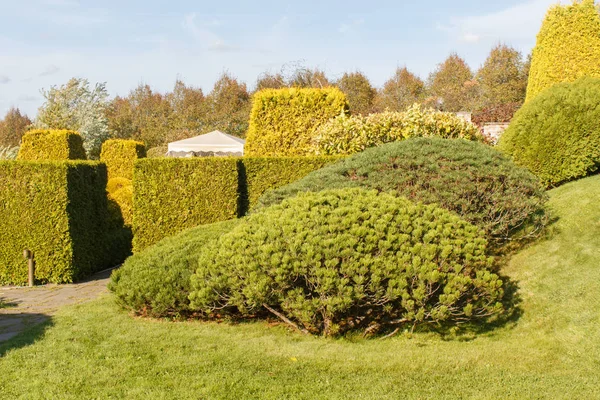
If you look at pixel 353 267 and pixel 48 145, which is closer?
pixel 353 267

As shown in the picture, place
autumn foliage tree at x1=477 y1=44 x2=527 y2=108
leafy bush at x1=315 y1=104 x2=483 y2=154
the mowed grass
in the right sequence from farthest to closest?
autumn foliage tree at x1=477 y1=44 x2=527 y2=108 < leafy bush at x1=315 y1=104 x2=483 y2=154 < the mowed grass

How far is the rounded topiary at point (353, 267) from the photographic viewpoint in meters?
5.34

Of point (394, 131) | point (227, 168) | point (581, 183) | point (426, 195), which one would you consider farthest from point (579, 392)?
point (394, 131)

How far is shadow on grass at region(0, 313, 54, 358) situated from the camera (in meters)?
5.59

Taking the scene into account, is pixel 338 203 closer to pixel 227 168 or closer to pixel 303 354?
pixel 303 354

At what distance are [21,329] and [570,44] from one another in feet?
38.4

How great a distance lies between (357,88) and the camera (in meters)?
38.7

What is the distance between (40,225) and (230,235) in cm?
503

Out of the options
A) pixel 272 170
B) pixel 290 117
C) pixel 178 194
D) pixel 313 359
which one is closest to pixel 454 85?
pixel 290 117

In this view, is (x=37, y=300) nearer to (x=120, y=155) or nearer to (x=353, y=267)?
(x=353, y=267)

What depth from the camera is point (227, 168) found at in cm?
1000

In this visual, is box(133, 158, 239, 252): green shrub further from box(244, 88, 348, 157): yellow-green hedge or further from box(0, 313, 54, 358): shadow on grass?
box(0, 313, 54, 358): shadow on grass

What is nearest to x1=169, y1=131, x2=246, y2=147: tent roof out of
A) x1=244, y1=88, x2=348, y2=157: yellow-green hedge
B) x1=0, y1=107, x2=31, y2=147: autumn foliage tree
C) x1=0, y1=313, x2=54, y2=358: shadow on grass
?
x1=244, y1=88, x2=348, y2=157: yellow-green hedge

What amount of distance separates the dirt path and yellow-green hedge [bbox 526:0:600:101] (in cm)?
989
